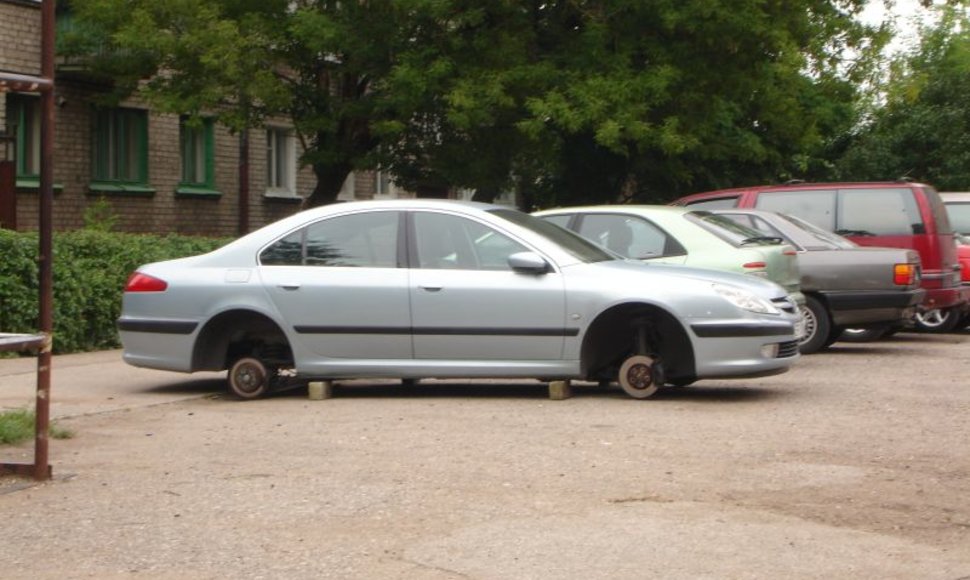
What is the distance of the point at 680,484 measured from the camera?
8492 millimetres

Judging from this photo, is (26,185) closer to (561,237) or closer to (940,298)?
(940,298)

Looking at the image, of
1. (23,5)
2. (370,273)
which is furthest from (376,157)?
(370,273)

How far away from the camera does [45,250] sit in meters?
8.60

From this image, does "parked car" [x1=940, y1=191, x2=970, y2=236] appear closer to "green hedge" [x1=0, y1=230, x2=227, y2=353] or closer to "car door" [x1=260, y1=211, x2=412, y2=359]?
"green hedge" [x1=0, y1=230, x2=227, y2=353]

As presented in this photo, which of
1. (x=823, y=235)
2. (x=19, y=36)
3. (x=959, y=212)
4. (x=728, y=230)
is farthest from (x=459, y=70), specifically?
(x=728, y=230)

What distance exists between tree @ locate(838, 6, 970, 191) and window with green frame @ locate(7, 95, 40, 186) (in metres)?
21.0

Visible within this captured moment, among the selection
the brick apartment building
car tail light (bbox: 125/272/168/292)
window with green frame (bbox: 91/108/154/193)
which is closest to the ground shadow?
car tail light (bbox: 125/272/168/292)

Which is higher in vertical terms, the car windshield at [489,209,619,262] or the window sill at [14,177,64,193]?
the window sill at [14,177,64,193]

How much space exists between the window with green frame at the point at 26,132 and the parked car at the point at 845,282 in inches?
543

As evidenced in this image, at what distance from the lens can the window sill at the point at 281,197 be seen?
35.8 metres

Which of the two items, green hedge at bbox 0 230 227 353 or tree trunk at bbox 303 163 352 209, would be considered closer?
green hedge at bbox 0 230 227 353

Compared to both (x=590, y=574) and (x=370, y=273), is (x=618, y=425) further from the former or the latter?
(x=590, y=574)

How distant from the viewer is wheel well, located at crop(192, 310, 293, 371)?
41.8ft

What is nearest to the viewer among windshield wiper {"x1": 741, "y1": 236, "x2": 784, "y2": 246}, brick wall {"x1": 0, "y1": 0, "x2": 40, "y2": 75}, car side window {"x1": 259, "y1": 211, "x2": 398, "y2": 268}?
car side window {"x1": 259, "y1": 211, "x2": 398, "y2": 268}
